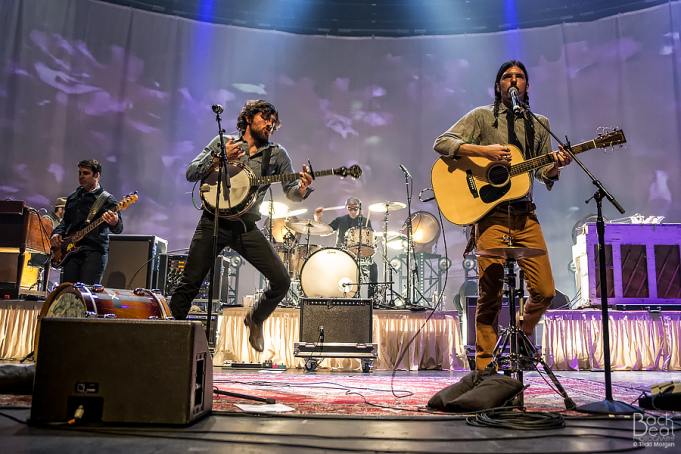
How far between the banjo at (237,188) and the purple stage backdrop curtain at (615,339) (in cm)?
432

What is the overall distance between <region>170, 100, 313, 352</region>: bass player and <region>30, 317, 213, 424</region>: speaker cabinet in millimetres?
1511

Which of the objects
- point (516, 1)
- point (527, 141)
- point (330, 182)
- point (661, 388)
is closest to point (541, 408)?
point (661, 388)

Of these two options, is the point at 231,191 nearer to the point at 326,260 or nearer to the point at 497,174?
the point at 497,174

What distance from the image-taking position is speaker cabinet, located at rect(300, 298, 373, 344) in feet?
21.7

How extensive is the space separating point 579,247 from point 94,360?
7418 millimetres

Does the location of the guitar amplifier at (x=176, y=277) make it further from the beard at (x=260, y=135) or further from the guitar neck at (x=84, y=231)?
the beard at (x=260, y=135)

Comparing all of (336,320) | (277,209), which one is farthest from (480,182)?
(277,209)

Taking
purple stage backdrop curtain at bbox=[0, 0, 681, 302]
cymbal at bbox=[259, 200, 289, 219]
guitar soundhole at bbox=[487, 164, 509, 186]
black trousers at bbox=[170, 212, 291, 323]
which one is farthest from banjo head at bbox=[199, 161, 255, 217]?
purple stage backdrop curtain at bbox=[0, 0, 681, 302]

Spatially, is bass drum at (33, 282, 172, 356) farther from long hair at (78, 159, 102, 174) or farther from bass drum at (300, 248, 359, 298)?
bass drum at (300, 248, 359, 298)

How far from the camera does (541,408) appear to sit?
10.3 ft

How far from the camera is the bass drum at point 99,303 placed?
4.13 m

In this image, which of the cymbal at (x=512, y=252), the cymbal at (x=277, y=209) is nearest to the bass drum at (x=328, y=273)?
the cymbal at (x=277, y=209)

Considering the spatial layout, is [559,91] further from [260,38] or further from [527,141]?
[527,141]

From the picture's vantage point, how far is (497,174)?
372cm
